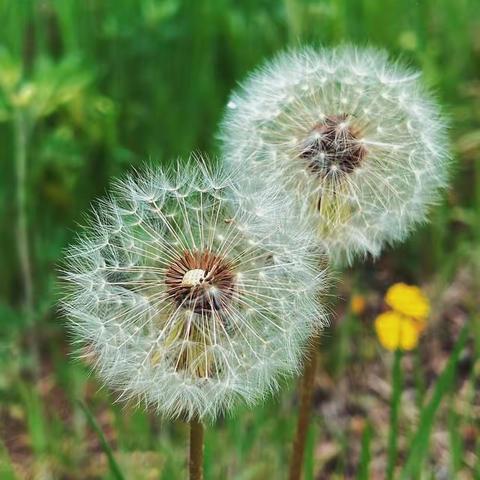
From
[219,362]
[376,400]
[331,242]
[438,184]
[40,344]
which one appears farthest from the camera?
[40,344]

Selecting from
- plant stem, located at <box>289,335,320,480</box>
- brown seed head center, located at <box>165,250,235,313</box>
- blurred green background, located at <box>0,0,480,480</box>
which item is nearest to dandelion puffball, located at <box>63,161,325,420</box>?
brown seed head center, located at <box>165,250,235,313</box>

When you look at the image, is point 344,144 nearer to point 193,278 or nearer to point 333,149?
point 333,149

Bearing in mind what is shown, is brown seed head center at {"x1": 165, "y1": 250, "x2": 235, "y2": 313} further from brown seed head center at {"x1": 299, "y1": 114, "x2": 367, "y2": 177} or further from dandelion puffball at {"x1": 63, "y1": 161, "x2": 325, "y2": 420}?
brown seed head center at {"x1": 299, "y1": 114, "x2": 367, "y2": 177}

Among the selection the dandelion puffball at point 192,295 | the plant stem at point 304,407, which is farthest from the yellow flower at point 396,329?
the dandelion puffball at point 192,295

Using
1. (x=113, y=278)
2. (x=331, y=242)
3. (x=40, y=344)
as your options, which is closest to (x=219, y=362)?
(x=113, y=278)

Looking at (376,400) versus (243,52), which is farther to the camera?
(243,52)

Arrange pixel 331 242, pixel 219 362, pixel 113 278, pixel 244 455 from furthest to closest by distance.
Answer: pixel 244 455, pixel 331 242, pixel 113 278, pixel 219 362

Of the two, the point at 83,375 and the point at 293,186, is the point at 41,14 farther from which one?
the point at 293,186
